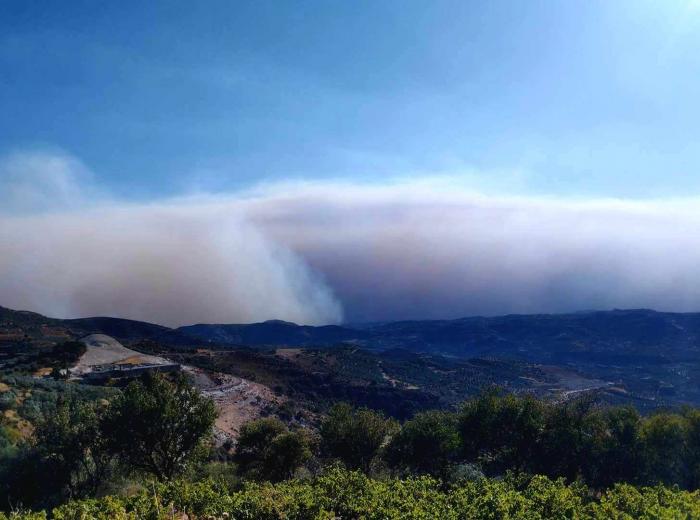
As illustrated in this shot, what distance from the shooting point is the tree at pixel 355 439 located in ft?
161

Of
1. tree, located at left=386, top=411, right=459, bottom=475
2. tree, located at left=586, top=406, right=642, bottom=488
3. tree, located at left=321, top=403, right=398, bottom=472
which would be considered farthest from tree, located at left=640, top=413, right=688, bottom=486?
tree, located at left=321, top=403, right=398, bottom=472

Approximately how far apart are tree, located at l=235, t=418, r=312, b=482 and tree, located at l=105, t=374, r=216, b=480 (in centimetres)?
824

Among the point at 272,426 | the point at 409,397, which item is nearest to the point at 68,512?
the point at 272,426

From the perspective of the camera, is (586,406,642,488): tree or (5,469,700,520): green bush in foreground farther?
(586,406,642,488): tree

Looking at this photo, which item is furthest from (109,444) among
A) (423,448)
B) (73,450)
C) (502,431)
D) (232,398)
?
(232,398)

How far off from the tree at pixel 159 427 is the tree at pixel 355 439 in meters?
14.7

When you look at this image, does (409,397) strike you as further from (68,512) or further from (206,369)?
(68,512)

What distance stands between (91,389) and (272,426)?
3297 centimetres

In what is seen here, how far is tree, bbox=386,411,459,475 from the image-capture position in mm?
48656

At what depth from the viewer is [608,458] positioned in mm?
47500

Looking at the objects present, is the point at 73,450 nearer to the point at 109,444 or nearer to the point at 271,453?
the point at 109,444

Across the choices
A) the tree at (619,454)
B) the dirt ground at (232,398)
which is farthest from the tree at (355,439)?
the dirt ground at (232,398)

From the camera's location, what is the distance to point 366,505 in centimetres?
2209

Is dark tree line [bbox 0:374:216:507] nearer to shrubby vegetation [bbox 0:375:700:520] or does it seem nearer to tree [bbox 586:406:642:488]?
shrubby vegetation [bbox 0:375:700:520]
